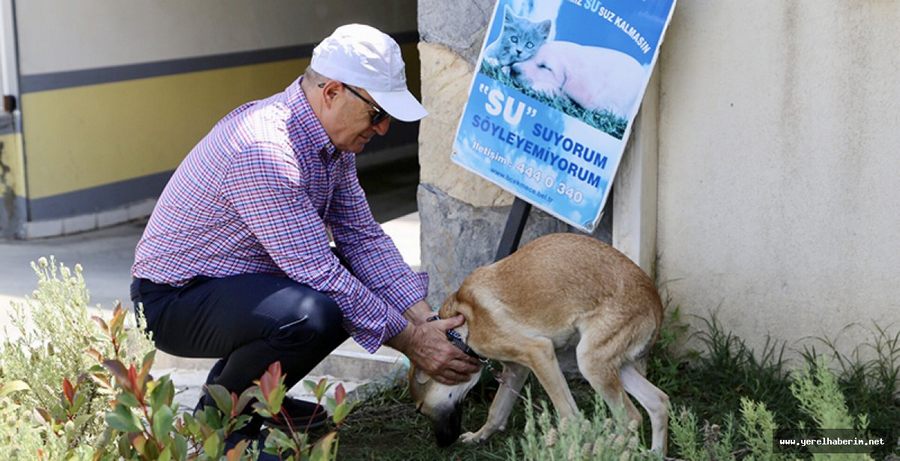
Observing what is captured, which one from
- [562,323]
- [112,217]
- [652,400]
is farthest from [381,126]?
[112,217]

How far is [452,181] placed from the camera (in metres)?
5.41

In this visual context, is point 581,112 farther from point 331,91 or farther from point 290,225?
→ point 290,225

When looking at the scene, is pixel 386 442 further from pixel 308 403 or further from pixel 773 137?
pixel 773 137

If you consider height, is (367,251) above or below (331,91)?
below

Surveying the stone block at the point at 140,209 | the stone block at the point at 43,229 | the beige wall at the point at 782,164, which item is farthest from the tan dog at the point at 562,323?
the stone block at the point at 140,209

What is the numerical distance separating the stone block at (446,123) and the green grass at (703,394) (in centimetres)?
83

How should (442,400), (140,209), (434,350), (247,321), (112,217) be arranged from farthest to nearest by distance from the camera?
(140,209) < (112,217) < (442,400) < (434,350) < (247,321)

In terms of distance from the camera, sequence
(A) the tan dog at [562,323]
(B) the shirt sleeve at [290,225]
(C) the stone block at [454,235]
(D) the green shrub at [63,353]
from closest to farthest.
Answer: (D) the green shrub at [63,353]
(B) the shirt sleeve at [290,225]
(A) the tan dog at [562,323]
(C) the stone block at [454,235]

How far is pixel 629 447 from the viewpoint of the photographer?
3.15 meters

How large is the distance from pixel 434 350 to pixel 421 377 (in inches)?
9.0

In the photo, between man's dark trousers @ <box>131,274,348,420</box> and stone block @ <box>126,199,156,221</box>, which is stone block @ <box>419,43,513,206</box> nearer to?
man's dark trousers @ <box>131,274,348,420</box>

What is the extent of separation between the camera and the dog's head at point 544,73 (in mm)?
4863

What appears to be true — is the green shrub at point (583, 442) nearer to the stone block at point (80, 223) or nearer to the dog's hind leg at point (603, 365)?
the dog's hind leg at point (603, 365)

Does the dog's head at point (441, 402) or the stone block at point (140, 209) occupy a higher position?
the dog's head at point (441, 402)
